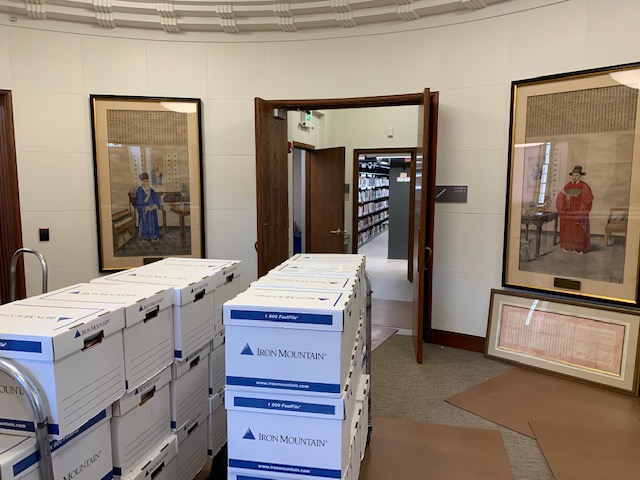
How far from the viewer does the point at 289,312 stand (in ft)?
4.24

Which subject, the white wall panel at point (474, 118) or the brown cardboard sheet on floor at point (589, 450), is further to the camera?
the white wall panel at point (474, 118)

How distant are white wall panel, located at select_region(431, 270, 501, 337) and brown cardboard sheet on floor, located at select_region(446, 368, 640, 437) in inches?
24.1

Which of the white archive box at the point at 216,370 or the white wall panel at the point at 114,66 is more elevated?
the white wall panel at the point at 114,66

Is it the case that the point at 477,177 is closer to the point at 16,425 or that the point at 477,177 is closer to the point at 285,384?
the point at 285,384

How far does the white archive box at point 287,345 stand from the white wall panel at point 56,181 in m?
3.27

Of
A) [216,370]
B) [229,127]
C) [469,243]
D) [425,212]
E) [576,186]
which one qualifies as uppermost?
[229,127]

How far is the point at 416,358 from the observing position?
12.2 feet

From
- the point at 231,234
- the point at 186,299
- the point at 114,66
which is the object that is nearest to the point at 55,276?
the point at 231,234

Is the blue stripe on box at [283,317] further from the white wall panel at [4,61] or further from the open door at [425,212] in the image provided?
the white wall panel at [4,61]

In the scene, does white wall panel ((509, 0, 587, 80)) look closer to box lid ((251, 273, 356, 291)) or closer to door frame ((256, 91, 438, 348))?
door frame ((256, 91, 438, 348))

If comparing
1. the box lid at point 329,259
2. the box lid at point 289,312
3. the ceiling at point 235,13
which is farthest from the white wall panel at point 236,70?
the box lid at point 289,312

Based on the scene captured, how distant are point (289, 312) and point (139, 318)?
581mm

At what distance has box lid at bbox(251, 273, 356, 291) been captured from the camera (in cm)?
157

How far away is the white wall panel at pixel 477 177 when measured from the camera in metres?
3.67
